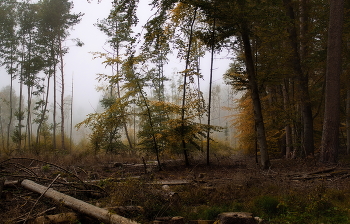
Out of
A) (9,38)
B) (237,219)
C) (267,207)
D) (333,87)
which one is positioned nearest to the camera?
(237,219)

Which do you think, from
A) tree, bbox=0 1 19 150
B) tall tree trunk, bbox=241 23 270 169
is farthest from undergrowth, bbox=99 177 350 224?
tree, bbox=0 1 19 150

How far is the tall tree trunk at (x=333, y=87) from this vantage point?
7.88m

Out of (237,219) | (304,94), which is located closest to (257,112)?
(304,94)

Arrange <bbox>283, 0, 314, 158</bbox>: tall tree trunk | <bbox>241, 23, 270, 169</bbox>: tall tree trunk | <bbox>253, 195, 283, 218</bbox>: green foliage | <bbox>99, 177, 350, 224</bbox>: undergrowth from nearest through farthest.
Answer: <bbox>99, 177, 350, 224</bbox>: undergrowth, <bbox>253, 195, 283, 218</bbox>: green foliage, <bbox>241, 23, 270, 169</bbox>: tall tree trunk, <bbox>283, 0, 314, 158</bbox>: tall tree trunk

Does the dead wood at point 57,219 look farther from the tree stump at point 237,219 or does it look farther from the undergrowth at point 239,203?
the tree stump at point 237,219

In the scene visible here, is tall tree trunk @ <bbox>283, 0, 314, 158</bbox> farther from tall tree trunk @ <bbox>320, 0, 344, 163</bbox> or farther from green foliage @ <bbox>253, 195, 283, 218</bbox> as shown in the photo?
green foliage @ <bbox>253, 195, 283, 218</bbox>

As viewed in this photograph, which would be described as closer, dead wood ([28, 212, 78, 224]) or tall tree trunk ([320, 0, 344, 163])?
dead wood ([28, 212, 78, 224])

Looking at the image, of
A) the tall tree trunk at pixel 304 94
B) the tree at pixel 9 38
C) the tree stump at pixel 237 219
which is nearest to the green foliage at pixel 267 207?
the tree stump at pixel 237 219

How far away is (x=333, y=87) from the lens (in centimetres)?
796

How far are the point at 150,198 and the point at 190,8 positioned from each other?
773cm

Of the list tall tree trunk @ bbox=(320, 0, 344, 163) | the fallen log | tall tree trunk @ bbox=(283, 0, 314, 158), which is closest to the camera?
the fallen log

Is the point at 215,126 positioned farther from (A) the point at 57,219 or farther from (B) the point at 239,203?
(A) the point at 57,219

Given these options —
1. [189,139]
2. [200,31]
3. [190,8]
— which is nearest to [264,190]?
[189,139]

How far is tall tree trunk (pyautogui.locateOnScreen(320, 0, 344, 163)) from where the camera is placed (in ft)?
25.8
